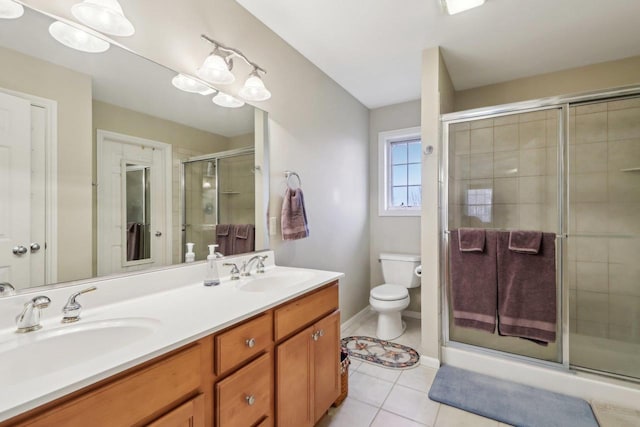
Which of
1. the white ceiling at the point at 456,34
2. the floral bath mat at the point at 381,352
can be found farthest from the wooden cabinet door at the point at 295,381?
the white ceiling at the point at 456,34

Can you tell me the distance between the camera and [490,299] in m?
2.10

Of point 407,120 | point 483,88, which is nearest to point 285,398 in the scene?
point 407,120

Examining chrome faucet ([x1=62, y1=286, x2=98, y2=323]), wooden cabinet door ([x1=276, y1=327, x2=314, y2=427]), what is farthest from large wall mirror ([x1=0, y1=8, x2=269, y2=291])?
wooden cabinet door ([x1=276, y1=327, x2=314, y2=427])

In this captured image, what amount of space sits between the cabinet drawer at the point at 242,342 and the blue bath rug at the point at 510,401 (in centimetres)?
136

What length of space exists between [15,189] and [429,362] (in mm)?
2552

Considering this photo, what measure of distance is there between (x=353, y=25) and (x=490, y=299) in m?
2.15

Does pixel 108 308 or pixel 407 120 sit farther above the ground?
pixel 407 120

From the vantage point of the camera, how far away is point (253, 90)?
67.7 inches

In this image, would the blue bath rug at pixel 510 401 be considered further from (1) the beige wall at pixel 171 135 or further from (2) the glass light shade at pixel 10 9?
(2) the glass light shade at pixel 10 9

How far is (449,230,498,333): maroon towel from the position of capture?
82.5 inches

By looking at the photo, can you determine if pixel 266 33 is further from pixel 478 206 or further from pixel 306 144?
pixel 478 206

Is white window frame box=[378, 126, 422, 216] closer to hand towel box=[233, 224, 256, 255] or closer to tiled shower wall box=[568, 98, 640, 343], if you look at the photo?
tiled shower wall box=[568, 98, 640, 343]

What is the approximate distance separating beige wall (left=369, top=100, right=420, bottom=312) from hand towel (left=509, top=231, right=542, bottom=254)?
1.17 m

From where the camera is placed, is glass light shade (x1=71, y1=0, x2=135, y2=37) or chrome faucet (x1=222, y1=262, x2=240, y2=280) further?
chrome faucet (x1=222, y1=262, x2=240, y2=280)
